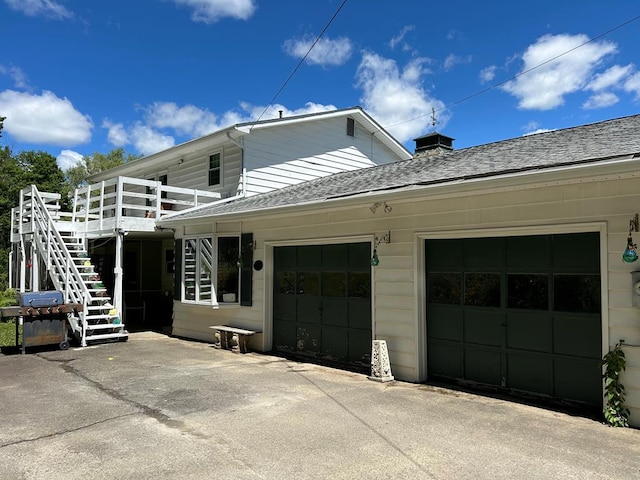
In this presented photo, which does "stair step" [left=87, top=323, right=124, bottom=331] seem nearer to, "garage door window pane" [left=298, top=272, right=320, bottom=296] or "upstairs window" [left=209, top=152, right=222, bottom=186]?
"garage door window pane" [left=298, top=272, right=320, bottom=296]

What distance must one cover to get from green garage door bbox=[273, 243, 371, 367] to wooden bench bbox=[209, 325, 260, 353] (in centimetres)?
60

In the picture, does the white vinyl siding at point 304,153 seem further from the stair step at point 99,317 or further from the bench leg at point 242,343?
the stair step at point 99,317

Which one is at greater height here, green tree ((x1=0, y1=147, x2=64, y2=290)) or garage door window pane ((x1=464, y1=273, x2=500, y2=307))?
green tree ((x1=0, y1=147, x2=64, y2=290))

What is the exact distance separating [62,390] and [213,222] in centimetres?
480

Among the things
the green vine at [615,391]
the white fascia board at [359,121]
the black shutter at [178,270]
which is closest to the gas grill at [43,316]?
the black shutter at [178,270]

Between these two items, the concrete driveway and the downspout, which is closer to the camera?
the concrete driveway

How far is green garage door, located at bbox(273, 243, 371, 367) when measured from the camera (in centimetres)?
792

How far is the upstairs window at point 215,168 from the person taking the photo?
12.8 m

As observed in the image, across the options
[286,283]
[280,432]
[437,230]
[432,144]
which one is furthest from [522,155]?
[280,432]

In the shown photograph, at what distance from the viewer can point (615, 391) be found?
16.1 ft

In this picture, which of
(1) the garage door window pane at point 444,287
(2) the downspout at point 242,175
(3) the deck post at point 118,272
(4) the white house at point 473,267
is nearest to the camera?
(4) the white house at point 473,267

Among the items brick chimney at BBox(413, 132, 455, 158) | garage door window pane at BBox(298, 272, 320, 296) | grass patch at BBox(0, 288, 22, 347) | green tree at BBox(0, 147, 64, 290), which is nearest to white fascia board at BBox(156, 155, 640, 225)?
garage door window pane at BBox(298, 272, 320, 296)

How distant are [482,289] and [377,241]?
6.04ft

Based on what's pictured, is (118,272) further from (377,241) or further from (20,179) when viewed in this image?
(20,179)
